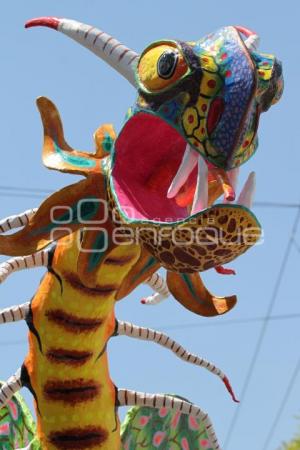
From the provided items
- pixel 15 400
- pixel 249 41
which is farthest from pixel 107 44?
pixel 15 400

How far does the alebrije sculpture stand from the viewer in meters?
5.33

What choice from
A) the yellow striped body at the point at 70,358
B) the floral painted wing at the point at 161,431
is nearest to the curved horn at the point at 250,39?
the yellow striped body at the point at 70,358

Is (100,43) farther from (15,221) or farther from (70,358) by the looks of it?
(70,358)

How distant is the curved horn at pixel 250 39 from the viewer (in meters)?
5.66

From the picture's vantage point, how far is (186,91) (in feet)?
17.8

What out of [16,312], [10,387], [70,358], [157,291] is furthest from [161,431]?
[16,312]

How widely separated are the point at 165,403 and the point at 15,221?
1.35m

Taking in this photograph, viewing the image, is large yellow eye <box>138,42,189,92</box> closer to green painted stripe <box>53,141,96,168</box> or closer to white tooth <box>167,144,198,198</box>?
white tooth <box>167,144,198,198</box>

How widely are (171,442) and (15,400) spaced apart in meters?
0.88

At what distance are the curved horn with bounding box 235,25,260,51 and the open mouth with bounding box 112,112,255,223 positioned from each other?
49 centimetres

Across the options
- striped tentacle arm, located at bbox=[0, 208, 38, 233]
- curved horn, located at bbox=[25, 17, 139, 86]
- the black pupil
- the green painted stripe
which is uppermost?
the black pupil

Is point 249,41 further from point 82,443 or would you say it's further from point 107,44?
point 82,443

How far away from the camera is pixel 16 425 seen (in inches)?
278

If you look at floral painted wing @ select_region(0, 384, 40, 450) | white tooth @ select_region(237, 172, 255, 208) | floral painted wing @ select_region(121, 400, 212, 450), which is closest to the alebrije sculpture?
white tooth @ select_region(237, 172, 255, 208)
